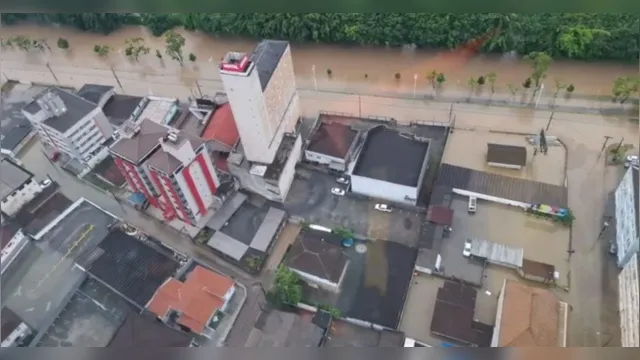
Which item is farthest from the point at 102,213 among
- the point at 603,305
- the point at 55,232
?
the point at 603,305

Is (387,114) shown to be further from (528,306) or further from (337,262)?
(528,306)

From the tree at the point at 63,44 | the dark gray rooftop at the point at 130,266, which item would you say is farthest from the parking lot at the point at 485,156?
the tree at the point at 63,44

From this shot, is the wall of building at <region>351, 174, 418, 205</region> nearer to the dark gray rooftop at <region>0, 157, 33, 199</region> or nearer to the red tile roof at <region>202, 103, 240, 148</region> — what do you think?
the red tile roof at <region>202, 103, 240, 148</region>

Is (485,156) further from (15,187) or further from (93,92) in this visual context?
(15,187)

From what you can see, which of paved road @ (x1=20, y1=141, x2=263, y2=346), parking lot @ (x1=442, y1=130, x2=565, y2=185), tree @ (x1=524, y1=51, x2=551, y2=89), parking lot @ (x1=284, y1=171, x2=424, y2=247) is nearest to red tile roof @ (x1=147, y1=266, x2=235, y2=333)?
paved road @ (x1=20, y1=141, x2=263, y2=346)

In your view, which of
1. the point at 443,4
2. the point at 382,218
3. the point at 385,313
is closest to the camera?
the point at 443,4

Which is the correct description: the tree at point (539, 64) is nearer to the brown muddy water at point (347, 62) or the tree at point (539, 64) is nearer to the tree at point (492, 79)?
the brown muddy water at point (347, 62)
